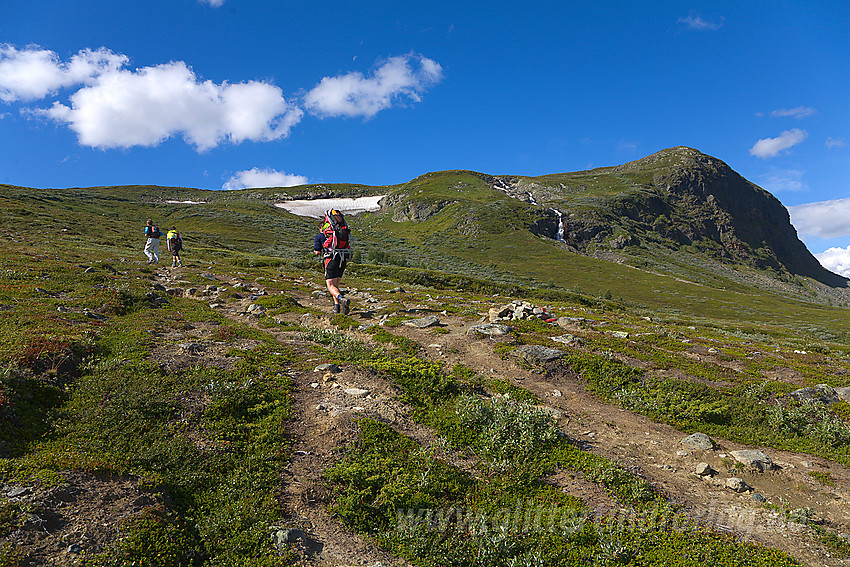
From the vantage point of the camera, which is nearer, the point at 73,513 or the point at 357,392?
the point at 73,513

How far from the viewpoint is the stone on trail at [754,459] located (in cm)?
755

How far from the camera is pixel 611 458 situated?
7.59m

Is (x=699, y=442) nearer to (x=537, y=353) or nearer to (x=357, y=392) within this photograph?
(x=537, y=353)

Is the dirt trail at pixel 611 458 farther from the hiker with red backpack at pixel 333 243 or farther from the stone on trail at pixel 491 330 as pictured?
the hiker with red backpack at pixel 333 243

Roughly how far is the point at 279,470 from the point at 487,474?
3.60 m

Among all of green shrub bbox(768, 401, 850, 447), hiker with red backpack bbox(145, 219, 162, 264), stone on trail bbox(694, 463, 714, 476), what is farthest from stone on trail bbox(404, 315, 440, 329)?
hiker with red backpack bbox(145, 219, 162, 264)

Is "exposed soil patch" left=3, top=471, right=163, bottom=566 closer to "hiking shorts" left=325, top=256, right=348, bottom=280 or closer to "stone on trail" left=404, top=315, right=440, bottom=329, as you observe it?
"hiking shorts" left=325, top=256, right=348, bottom=280

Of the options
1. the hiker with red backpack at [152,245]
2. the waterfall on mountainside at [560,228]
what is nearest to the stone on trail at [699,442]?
the hiker with red backpack at [152,245]

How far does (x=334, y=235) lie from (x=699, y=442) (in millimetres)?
12880

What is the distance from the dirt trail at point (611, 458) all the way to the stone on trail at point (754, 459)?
0.14m

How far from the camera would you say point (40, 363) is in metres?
7.72

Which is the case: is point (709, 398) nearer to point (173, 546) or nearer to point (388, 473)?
point (388, 473)

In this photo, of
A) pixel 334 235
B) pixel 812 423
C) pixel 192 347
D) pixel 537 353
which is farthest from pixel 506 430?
pixel 334 235

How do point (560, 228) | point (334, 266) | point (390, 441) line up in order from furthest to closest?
point (560, 228), point (334, 266), point (390, 441)
